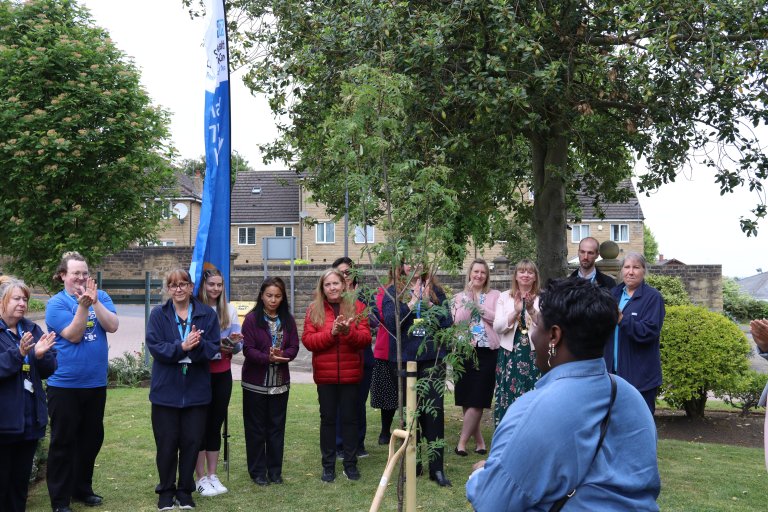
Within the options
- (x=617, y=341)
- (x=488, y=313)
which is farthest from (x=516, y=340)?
(x=617, y=341)

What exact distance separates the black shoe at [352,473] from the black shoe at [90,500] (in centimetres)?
222

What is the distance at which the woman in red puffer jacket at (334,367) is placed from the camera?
23.6ft

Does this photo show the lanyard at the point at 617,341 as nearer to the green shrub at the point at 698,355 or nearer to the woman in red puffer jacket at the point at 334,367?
the woman in red puffer jacket at the point at 334,367

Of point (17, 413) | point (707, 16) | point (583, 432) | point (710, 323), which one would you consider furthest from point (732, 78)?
point (17, 413)

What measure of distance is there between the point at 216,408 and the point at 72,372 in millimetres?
1338

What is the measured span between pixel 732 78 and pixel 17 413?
22.7 ft

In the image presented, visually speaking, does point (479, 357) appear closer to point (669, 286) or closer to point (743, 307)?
point (669, 286)

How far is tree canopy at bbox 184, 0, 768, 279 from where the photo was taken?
7555mm

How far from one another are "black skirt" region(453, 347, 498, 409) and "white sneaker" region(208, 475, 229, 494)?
8.60 feet

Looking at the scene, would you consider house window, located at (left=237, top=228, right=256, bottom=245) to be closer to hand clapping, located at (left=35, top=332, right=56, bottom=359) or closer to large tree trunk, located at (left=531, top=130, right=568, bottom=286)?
large tree trunk, located at (left=531, top=130, right=568, bottom=286)

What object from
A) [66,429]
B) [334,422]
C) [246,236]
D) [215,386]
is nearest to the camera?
[66,429]

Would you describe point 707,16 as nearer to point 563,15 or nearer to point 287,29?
point 563,15

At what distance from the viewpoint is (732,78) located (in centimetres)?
737

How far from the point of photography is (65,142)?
11.9 metres
